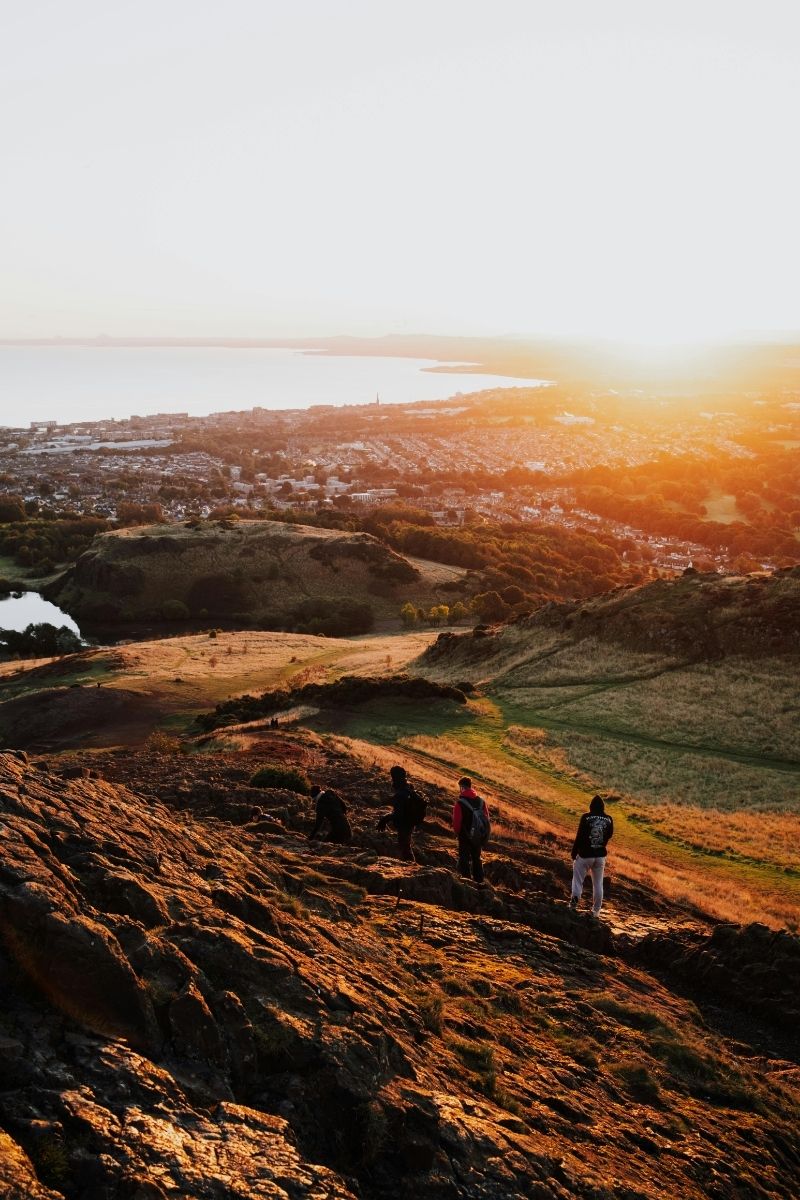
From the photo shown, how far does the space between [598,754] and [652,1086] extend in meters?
21.9

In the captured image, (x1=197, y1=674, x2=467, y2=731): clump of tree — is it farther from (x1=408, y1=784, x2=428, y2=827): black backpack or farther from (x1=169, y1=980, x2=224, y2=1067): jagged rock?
(x1=169, y1=980, x2=224, y2=1067): jagged rock

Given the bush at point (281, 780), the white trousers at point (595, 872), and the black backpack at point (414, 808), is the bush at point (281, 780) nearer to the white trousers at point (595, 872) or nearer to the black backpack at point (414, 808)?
the black backpack at point (414, 808)

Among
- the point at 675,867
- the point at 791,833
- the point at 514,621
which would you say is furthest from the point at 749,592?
the point at 675,867

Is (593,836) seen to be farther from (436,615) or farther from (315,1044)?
(436,615)

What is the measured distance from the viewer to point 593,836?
49.3ft

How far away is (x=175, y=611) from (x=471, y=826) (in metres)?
71.9

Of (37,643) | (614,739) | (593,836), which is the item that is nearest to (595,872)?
(593,836)

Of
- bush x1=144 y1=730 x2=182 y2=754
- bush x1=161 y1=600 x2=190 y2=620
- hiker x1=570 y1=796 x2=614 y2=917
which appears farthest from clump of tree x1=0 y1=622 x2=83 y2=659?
hiker x1=570 y1=796 x2=614 y2=917

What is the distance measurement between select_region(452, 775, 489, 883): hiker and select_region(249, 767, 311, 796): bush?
6.55m

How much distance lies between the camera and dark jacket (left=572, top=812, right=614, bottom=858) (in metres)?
15.0

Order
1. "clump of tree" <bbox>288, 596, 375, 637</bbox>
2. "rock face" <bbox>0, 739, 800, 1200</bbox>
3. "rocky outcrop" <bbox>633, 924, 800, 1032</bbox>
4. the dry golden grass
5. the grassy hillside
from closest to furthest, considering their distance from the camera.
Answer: "rock face" <bbox>0, 739, 800, 1200</bbox>, "rocky outcrop" <bbox>633, 924, 800, 1032</bbox>, the grassy hillside, the dry golden grass, "clump of tree" <bbox>288, 596, 375, 637</bbox>

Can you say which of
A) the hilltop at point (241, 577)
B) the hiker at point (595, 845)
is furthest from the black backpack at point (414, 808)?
the hilltop at point (241, 577)

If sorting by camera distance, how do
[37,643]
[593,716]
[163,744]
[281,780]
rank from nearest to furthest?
[281,780] < [163,744] < [593,716] < [37,643]

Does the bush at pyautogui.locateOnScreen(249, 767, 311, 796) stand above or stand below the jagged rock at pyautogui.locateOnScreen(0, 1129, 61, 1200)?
below
